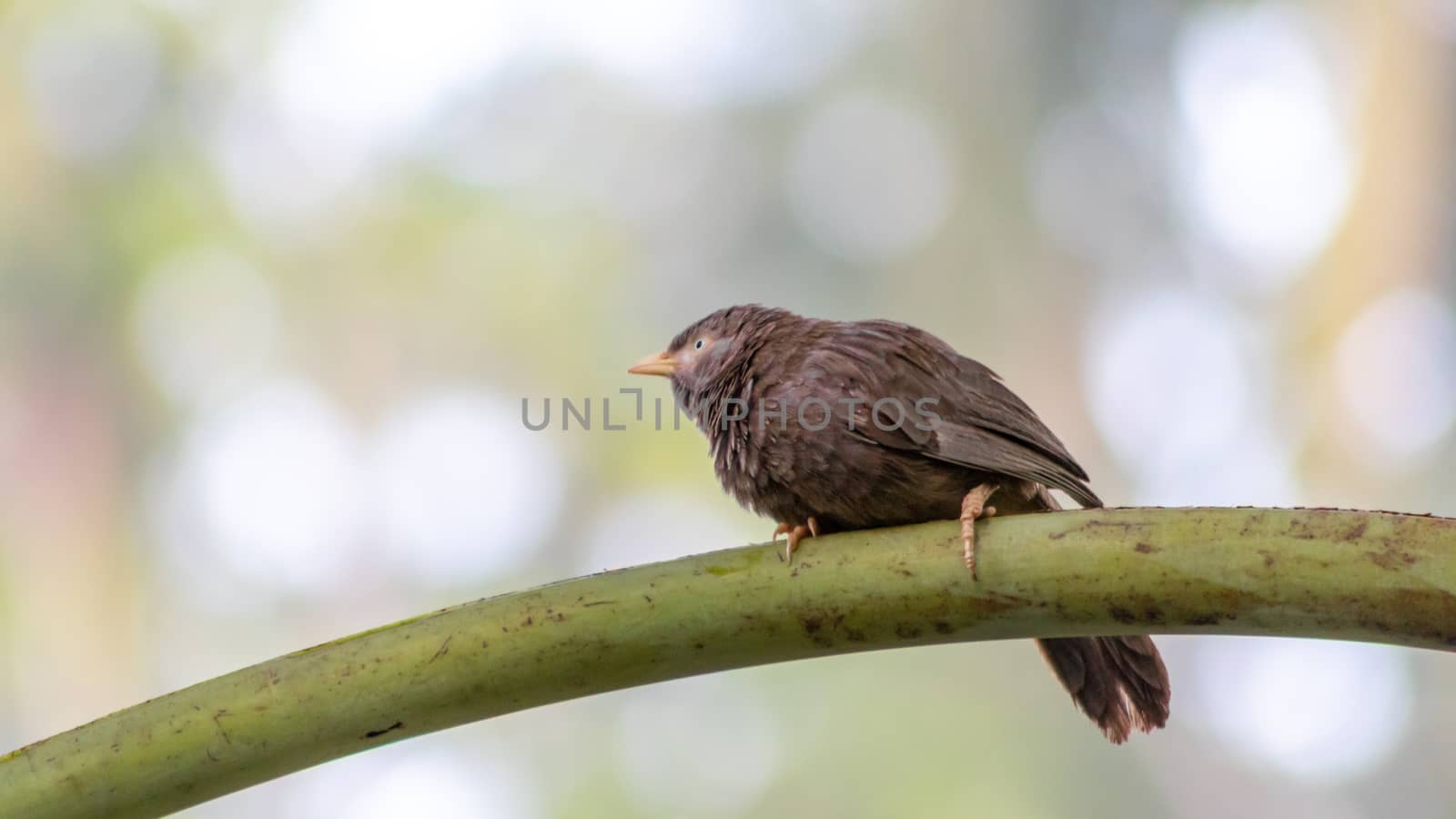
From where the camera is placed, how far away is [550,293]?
4723mm

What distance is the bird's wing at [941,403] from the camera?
201 centimetres

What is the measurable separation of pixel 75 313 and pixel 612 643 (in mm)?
4045

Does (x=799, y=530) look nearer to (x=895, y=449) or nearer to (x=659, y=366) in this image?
(x=895, y=449)

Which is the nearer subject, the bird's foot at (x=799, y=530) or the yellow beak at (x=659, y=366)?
the bird's foot at (x=799, y=530)

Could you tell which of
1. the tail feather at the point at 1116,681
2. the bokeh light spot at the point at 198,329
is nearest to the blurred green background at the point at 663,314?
the bokeh light spot at the point at 198,329

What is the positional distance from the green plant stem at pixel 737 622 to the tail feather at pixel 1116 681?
620 millimetres

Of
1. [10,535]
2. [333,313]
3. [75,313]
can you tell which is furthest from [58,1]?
[10,535]

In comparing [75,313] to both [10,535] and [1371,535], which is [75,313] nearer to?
[10,535]

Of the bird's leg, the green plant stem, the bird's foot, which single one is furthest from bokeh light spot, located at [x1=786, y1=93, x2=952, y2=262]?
the green plant stem

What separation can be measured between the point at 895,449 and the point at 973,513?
0.27 metres

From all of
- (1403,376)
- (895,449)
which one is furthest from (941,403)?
(1403,376)

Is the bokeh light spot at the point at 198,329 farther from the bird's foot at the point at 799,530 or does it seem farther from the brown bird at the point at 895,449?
the bird's foot at the point at 799,530

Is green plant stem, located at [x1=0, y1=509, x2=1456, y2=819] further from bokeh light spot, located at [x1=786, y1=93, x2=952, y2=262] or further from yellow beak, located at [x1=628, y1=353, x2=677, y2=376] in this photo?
bokeh light spot, located at [x1=786, y1=93, x2=952, y2=262]

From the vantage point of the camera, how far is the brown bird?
1.99 m
